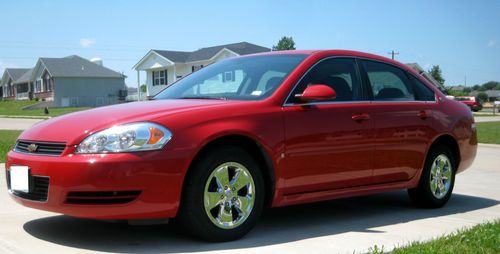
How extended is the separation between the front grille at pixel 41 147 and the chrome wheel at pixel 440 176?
389 cm

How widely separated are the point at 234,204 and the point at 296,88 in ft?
3.96

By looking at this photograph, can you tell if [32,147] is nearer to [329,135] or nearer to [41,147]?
[41,147]

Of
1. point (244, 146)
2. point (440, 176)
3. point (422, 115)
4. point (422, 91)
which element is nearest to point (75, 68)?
point (422, 91)

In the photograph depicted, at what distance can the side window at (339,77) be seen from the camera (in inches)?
222

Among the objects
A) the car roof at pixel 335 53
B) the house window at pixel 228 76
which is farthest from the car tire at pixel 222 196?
the car roof at pixel 335 53

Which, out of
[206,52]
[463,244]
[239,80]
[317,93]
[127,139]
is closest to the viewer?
[127,139]

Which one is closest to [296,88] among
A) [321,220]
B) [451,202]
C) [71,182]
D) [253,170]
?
[253,170]

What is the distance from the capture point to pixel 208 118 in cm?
468

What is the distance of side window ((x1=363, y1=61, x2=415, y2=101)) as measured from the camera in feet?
20.3

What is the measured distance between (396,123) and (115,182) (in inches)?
117

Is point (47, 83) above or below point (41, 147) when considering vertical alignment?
above

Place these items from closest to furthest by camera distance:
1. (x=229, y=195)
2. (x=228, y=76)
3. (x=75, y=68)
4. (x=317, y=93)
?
(x=229, y=195)
(x=317, y=93)
(x=228, y=76)
(x=75, y=68)

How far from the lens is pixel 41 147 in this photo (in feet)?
15.3

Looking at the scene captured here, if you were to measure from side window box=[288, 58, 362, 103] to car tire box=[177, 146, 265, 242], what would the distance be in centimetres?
110
